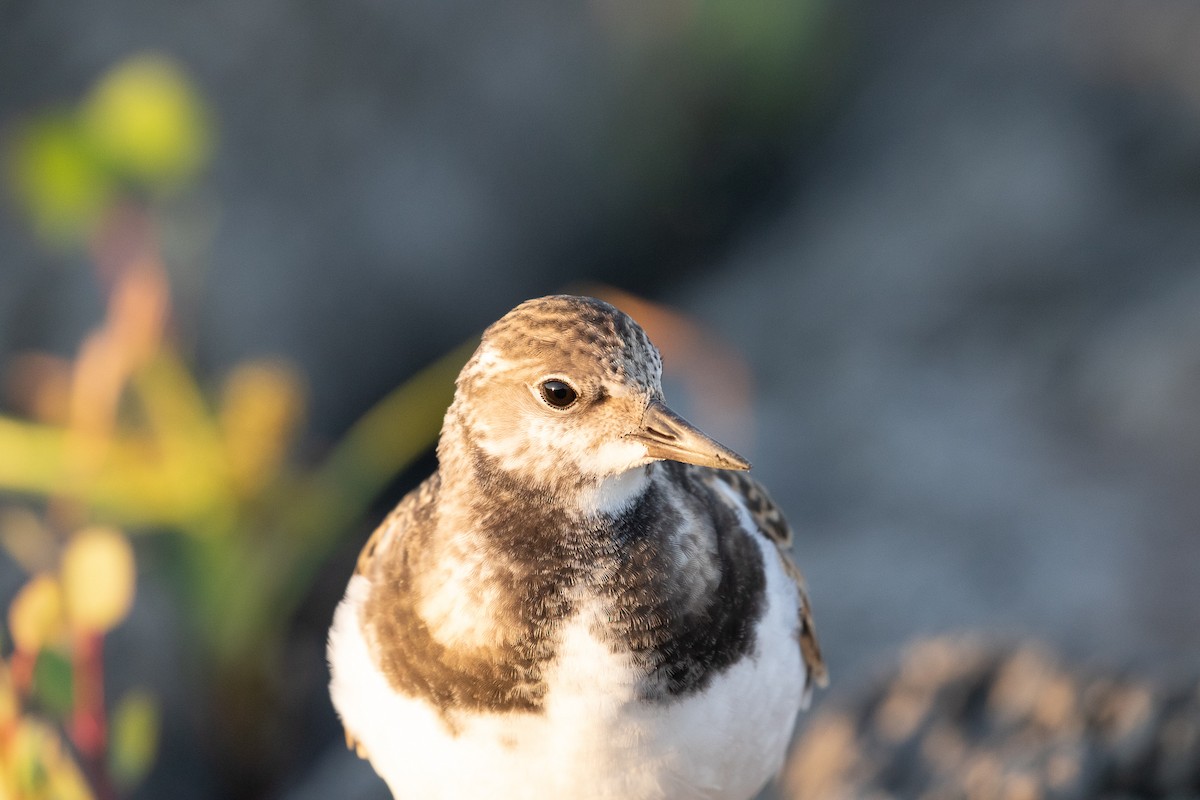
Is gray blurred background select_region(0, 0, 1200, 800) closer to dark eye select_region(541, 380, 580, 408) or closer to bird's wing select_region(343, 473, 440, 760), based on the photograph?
bird's wing select_region(343, 473, 440, 760)

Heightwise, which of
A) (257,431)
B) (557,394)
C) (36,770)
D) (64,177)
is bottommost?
(257,431)

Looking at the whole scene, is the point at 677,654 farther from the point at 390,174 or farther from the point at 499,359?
the point at 390,174

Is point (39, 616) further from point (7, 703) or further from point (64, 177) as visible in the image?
point (64, 177)

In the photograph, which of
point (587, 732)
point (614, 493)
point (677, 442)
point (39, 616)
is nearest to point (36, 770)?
point (39, 616)

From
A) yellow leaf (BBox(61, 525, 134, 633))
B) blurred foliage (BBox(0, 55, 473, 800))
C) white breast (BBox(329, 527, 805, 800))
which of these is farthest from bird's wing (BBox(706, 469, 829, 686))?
blurred foliage (BBox(0, 55, 473, 800))

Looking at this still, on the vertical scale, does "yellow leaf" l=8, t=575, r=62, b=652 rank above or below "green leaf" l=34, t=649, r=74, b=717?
above

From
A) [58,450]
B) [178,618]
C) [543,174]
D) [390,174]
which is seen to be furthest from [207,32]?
[178,618]

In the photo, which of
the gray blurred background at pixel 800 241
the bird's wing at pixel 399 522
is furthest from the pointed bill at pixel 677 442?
the gray blurred background at pixel 800 241
